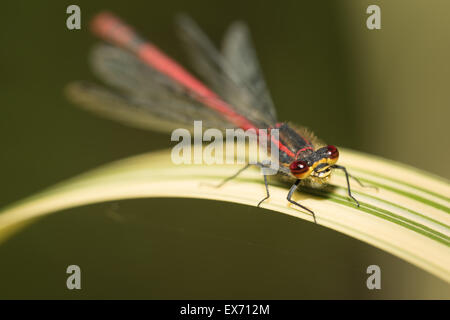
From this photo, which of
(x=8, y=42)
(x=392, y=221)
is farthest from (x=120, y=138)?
(x=392, y=221)

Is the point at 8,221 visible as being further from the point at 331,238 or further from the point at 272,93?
the point at 272,93

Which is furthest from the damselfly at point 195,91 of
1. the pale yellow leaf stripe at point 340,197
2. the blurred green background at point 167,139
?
the blurred green background at point 167,139

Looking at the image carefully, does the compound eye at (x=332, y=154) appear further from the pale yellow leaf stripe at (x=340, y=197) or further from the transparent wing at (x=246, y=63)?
the transparent wing at (x=246, y=63)

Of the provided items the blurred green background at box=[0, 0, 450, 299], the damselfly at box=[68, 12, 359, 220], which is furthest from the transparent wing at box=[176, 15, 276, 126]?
the blurred green background at box=[0, 0, 450, 299]

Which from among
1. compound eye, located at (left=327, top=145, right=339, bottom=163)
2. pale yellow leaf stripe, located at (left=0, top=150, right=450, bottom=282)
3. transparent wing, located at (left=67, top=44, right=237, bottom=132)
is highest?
transparent wing, located at (left=67, top=44, right=237, bottom=132)

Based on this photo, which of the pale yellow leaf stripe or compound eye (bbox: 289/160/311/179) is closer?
the pale yellow leaf stripe

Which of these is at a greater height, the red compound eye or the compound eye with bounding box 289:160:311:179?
the red compound eye

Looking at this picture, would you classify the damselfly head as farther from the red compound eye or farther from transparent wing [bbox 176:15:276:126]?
transparent wing [bbox 176:15:276:126]

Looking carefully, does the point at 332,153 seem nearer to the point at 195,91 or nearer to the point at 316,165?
the point at 316,165

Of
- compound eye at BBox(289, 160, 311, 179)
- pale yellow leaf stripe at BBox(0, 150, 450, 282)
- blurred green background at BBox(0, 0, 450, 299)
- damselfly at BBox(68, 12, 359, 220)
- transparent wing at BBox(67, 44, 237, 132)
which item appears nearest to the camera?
pale yellow leaf stripe at BBox(0, 150, 450, 282)
